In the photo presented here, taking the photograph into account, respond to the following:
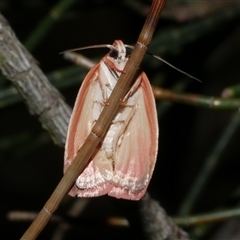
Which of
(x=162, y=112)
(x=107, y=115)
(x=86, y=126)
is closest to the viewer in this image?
(x=107, y=115)

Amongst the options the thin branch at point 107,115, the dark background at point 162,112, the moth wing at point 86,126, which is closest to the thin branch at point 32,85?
the moth wing at point 86,126

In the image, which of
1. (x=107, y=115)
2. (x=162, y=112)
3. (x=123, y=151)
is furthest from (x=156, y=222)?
(x=162, y=112)

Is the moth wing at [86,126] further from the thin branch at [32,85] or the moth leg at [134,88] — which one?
the thin branch at [32,85]

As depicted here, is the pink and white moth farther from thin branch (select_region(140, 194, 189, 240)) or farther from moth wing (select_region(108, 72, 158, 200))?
thin branch (select_region(140, 194, 189, 240))

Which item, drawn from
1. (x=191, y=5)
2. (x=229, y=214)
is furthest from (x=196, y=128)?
(x=229, y=214)

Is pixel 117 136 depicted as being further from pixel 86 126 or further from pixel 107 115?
pixel 107 115

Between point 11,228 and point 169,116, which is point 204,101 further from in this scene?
point 11,228

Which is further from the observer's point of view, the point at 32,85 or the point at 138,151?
the point at 32,85
